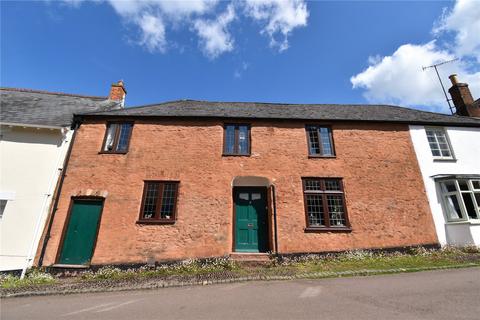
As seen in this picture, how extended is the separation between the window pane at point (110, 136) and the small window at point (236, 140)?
5.49m

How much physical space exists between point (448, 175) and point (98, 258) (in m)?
15.7

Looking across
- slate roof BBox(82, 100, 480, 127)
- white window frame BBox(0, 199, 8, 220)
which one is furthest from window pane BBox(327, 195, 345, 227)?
white window frame BBox(0, 199, 8, 220)

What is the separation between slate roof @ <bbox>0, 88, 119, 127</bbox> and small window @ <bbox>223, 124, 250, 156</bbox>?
766cm

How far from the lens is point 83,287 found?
796cm

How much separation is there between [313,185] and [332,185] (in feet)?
2.99

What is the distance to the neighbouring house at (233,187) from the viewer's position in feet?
34.5

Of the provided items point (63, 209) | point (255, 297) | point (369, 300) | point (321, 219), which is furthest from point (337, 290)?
point (63, 209)

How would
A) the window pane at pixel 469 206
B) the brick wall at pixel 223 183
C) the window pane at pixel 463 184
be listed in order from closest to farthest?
the brick wall at pixel 223 183, the window pane at pixel 469 206, the window pane at pixel 463 184

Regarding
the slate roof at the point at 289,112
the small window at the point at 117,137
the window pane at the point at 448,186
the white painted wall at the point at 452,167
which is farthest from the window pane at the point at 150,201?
the window pane at the point at 448,186

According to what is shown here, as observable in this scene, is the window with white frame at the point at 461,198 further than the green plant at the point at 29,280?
Yes

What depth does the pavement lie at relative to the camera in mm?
5160

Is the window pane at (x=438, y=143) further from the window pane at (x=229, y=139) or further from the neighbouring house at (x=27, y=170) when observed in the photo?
the neighbouring house at (x=27, y=170)

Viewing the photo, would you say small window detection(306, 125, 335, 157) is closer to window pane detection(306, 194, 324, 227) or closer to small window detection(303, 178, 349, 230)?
small window detection(303, 178, 349, 230)

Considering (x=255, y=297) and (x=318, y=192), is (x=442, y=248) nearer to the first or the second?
(x=318, y=192)
